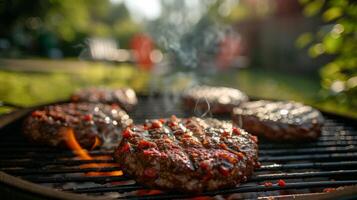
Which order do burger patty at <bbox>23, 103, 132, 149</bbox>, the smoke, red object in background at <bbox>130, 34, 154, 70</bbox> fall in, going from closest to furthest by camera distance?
burger patty at <bbox>23, 103, 132, 149</bbox>, the smoke, red object in background at <bbox>130, 34, 154, 70</bbox>

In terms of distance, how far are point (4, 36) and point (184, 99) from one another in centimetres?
1814

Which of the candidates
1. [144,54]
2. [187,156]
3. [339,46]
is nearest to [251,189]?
[187,156]

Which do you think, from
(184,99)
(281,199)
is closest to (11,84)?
(184,99)

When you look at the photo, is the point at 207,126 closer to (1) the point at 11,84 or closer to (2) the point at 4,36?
(1) the point at 11,84

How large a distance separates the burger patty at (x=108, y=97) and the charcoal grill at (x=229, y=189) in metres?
0.54

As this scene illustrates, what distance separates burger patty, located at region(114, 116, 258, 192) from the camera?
229 centimetres

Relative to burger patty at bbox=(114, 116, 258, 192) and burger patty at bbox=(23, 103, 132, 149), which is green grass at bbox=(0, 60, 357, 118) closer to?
burger patty at bbox=(23, 103, 132, 149)

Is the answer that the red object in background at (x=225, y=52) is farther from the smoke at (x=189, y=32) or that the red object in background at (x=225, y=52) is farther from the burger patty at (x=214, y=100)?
the burger patty at (x=214, y=100)

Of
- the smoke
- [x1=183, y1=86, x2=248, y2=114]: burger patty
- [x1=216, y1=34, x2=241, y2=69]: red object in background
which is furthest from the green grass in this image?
[x1=183, y1=86, x2=248, y2=114]: burger patty

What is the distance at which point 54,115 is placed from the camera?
3.38 meters

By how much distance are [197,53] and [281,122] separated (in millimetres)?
7401

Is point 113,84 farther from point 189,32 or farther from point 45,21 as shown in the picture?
point 45,21

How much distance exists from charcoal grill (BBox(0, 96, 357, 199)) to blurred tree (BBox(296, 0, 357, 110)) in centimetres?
97

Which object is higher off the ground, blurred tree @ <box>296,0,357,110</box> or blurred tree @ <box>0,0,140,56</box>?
blurred tree @ <box>0,0,140,56</box>
